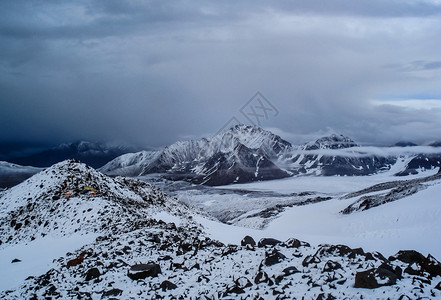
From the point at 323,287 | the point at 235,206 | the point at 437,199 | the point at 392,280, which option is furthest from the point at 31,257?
the point at 235,206

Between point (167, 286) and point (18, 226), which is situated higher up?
point (167, 286)

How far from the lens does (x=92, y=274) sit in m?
15.1

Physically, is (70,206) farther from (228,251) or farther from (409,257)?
(409,257)

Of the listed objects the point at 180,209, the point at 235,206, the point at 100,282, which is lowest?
the point at 235,206

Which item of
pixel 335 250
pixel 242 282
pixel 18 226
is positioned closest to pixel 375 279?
pixel 335 250

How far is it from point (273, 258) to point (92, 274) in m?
8.13

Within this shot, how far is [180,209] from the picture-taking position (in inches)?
1864

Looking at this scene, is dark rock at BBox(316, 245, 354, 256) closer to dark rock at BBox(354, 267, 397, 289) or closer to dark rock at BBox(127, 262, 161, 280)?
dark rock at BBox(354, 267, 397, 289)

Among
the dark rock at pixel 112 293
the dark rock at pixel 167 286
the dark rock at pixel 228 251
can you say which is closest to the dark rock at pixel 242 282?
the dark rock at pixel 167 286

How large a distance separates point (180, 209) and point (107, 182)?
10596 mm

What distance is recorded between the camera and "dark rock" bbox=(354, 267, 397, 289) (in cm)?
1077

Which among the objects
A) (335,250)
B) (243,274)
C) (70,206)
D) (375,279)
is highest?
(375,279)

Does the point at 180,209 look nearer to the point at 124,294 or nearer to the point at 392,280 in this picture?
the point at 124,294

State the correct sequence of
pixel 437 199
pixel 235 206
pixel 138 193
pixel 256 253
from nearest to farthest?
pixel 256 253 → pixel 437 199 → pixel 138 193 → pixel 235 206
